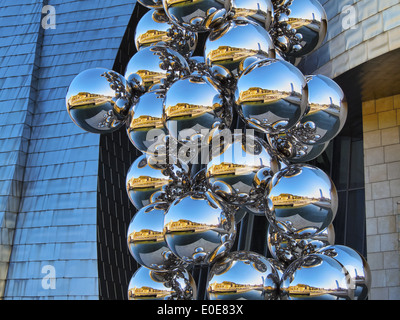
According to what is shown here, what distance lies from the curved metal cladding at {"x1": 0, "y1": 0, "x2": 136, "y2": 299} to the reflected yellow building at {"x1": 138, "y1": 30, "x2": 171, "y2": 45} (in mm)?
6616

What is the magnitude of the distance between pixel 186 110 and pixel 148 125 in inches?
14.3

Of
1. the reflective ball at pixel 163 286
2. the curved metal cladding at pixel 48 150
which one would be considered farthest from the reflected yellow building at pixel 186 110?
the curved metal cladding at pixel 48 150

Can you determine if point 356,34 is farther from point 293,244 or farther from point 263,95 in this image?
point 263,95

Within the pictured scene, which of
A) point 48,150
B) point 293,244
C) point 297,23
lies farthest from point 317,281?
point 48,150

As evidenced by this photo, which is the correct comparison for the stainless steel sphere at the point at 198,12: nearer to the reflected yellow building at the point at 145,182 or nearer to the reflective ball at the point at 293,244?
the reflected yellow building at the point at 145,182

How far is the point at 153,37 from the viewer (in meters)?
3.35

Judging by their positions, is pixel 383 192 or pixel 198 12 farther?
pixel 383 192

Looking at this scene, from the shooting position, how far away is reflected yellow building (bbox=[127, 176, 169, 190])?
2.96m

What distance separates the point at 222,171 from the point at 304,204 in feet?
1.24

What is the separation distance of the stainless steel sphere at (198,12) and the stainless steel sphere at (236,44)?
0.06 m

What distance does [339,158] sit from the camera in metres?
8.90

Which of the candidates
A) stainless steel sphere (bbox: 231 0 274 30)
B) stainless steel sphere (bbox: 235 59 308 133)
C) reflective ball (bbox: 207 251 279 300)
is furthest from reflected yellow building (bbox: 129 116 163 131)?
reflective ball (bbox: 207 251 279 300)

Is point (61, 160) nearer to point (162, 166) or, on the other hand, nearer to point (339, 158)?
point (339, 158)
